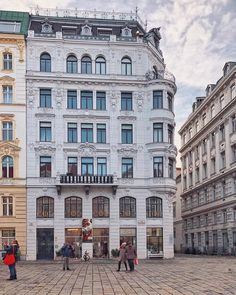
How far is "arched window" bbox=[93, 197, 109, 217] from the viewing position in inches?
2120

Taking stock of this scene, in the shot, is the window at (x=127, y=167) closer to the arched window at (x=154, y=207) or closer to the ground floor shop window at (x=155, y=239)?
the arched window at (x=154, y=207)

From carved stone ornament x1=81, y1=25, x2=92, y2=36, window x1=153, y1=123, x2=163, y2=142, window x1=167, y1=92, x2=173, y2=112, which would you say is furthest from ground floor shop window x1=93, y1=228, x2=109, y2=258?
carved stone ornament x1=81, y1=25, x2=92, y2=36

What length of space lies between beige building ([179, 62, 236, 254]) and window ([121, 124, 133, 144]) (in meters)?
13.2

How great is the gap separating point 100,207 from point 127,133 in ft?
26.3

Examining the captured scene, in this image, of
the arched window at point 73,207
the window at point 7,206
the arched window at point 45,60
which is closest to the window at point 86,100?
the arched window at point 45,60

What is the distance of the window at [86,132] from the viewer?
54.7 m

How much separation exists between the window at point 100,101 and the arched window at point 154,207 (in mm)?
10360

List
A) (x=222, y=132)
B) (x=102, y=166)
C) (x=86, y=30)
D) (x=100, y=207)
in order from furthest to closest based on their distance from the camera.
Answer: (x=222, y=132) < (x=86, y=30) < (x=102, y=166) < (x=100, y=207)

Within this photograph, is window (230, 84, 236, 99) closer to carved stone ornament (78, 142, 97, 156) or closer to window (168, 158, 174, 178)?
window (168, 158, 174, 178)

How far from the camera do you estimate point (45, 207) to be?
5331 centimetres

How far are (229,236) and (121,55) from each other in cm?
2467

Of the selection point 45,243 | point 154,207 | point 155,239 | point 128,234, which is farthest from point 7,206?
point 155,239

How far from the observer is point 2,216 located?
52.3m

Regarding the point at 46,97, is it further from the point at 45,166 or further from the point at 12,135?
the point at 45,166
